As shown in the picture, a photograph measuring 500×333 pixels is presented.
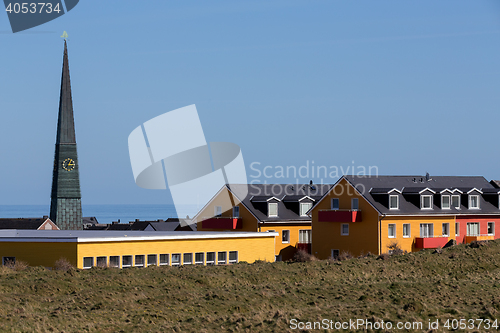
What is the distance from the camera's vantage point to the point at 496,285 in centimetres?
3262

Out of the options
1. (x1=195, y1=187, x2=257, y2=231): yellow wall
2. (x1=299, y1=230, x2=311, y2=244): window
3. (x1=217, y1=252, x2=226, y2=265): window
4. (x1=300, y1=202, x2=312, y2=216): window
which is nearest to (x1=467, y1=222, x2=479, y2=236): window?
(x1=299, y1=230, x2=311, y2=244): window

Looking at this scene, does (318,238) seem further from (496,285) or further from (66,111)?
(66,111)

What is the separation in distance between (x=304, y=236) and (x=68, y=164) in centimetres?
4998

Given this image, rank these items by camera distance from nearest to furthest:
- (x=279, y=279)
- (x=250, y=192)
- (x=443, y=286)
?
(x=443, y=286) → (x=279, y=279) → (x=250, y=192)

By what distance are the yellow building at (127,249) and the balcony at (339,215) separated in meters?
8.59

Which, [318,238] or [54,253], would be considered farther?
[318,238]

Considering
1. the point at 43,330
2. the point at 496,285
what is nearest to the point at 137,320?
the point at 43,330

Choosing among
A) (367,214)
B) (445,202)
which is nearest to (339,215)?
(367,214)

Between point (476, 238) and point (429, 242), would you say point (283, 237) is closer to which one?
point (429, 242)

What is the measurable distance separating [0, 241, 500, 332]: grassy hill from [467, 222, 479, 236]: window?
1548 cm

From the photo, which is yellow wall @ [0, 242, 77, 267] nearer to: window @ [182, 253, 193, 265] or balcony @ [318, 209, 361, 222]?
window @ [182, 253, 193, 265]

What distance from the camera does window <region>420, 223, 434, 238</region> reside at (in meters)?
54.2

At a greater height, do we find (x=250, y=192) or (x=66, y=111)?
(x=66, y=111)

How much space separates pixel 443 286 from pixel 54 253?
22506mm
